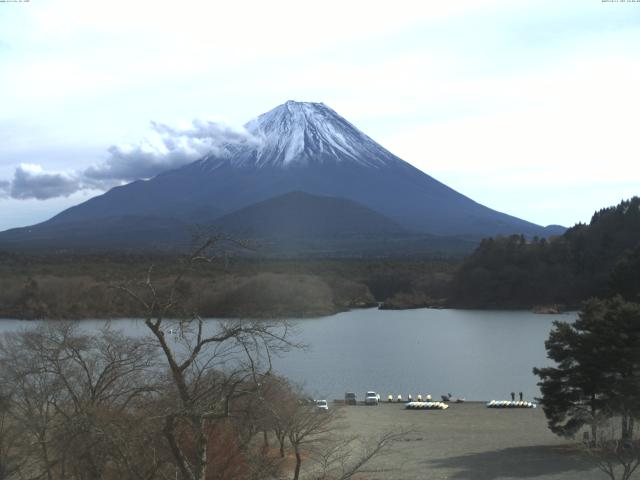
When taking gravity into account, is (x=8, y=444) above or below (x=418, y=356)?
above

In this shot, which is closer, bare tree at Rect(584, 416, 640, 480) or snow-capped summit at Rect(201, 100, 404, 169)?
bare tree at Rect(584, 416, 640, 480)

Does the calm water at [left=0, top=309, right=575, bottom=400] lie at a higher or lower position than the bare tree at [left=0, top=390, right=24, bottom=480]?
lower

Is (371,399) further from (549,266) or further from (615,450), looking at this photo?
(549,266)

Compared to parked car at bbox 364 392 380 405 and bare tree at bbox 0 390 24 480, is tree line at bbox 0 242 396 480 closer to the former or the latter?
bare tree at bbox 0 390 24 480

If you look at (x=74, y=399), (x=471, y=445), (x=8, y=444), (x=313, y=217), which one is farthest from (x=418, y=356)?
(x=313, y=217)

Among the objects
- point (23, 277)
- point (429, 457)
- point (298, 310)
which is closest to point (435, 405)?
point (429, 457)

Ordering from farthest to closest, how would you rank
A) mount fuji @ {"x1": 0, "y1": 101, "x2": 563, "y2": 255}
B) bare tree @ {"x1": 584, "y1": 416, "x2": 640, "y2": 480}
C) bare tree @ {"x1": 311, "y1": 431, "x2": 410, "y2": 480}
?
mount fuji @ {"x1": 0, "y1": 101, "x2": 563, "y2": 255}, bare tree @ {"x1": 584, "y1": 416, "x2": 640, "y2": 480}, bare tree @ {"x1": 311, "y1": 431, "x2": 410, "y2": 480}

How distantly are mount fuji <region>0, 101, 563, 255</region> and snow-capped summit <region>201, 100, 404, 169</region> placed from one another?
133 mm

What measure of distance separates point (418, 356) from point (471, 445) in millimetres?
11952

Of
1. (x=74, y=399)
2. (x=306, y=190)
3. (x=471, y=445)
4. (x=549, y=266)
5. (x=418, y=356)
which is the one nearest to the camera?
(x=74, y=399)

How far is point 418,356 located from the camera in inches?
965

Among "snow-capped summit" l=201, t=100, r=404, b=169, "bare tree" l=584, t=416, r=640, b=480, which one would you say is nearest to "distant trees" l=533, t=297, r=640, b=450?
"bare tree" l=584, t=416, r=640, b=480

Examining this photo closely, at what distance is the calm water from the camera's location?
64.2 feet

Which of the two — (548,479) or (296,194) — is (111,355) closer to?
(548,479)
